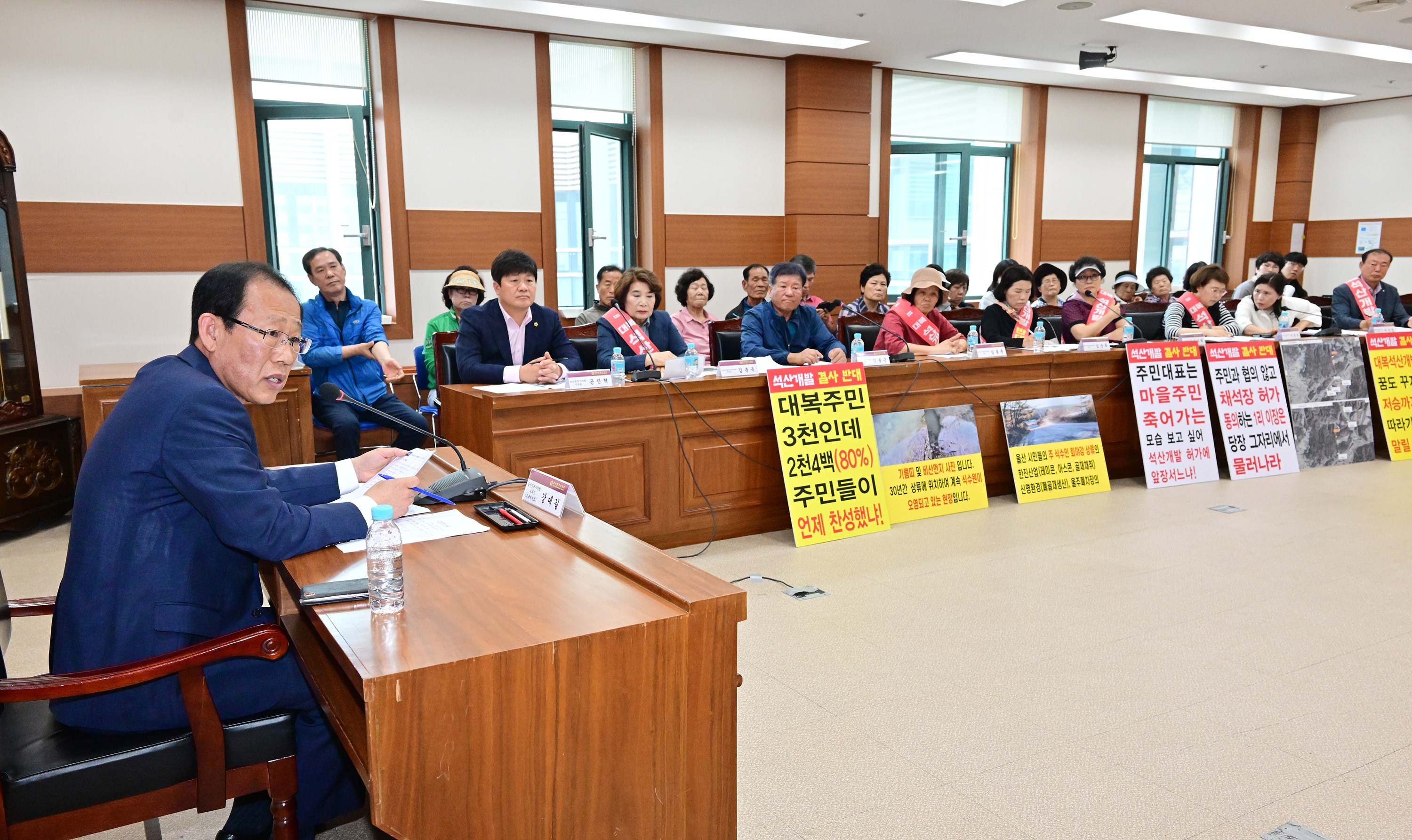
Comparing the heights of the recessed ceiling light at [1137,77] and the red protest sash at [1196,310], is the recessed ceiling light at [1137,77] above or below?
above

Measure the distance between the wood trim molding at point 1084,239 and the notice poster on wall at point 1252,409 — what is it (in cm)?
396

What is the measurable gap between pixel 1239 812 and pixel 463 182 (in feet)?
19.2

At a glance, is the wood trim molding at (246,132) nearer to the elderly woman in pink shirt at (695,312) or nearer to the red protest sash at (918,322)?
the elderly woman in pink shirt at (695,312)

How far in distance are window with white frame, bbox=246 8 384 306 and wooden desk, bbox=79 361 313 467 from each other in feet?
6.23

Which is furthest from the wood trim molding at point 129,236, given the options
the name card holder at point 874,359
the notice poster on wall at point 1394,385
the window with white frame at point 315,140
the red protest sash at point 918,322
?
the notice poster on wall at point 1394,385

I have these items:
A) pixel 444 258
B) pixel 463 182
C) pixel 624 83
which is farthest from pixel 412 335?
pixel 624 83

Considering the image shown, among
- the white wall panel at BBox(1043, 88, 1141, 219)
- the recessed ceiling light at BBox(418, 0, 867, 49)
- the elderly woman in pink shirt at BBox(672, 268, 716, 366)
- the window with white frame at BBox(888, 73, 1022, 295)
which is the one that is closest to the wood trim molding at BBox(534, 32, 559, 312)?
the recessed ceiling light at BBox(418, 0, 867, 49)

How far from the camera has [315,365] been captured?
4.44 m

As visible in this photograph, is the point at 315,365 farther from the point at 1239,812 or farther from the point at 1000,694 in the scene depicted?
the point at 1239,812

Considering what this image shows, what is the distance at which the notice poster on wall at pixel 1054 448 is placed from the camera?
4.59 metres

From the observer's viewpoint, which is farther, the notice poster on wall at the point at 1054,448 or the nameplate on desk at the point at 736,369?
the notice poster on wall at the point at 1054,448

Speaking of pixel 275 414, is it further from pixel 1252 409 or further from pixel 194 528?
pixel 1252 409

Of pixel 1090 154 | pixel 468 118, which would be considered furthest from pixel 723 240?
pixel 1090 154

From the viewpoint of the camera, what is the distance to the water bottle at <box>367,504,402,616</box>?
4.52ft
